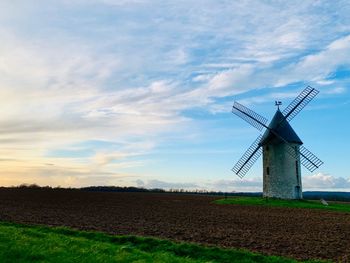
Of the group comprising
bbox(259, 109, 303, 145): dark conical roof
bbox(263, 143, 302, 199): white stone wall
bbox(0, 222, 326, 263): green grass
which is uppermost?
bbox(259, 109, 303, 145): dark conical roof

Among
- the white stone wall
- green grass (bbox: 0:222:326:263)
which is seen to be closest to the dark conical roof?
the white stone wall

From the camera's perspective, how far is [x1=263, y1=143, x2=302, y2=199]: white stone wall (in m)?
54.5

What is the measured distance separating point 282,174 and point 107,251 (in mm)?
41026

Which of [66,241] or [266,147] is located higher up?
[266,147]

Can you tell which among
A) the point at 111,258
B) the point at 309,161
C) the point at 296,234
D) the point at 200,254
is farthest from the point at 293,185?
the point at 111,258

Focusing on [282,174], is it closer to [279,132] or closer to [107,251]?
[279,132]

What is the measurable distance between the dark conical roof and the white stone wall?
2.17 feet

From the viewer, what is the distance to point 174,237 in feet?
72.0

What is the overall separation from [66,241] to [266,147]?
41.9 meters

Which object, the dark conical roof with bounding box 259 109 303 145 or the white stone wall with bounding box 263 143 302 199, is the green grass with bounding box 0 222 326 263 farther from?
the dark conical roof with bounding box 259 109 303 145

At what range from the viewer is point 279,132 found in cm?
5603

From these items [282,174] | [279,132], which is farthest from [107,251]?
[279,132]

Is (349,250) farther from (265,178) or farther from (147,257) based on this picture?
(265,178)

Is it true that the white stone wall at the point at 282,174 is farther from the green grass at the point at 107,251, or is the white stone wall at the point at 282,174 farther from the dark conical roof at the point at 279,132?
the green grass at the point at 107,251
